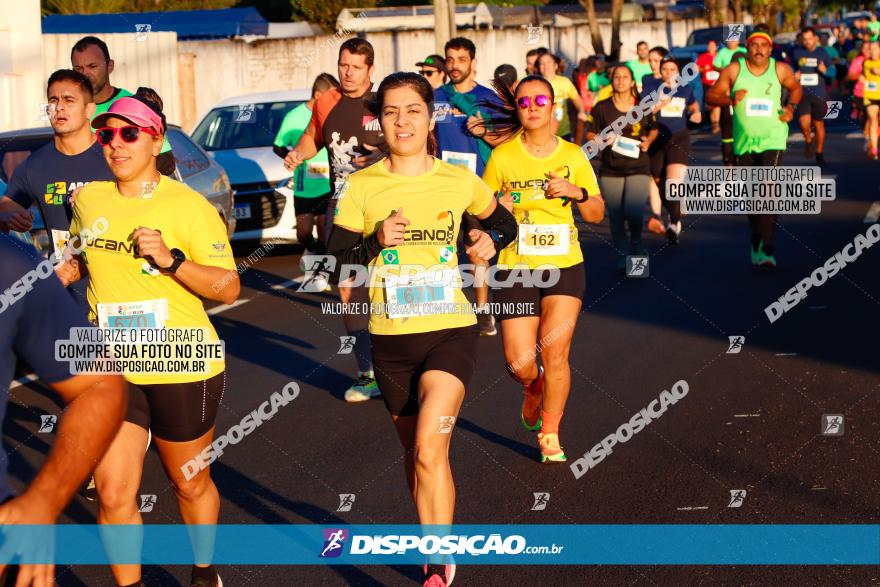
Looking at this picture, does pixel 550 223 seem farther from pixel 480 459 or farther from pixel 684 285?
pixel 684 285

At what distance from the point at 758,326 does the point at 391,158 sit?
5891mm

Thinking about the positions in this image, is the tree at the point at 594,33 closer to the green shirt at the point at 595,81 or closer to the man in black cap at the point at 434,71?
the green shirt at the point at 595,81

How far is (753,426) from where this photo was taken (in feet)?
26.2

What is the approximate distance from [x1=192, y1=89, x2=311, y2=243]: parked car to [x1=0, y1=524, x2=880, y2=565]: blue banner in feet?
31.3

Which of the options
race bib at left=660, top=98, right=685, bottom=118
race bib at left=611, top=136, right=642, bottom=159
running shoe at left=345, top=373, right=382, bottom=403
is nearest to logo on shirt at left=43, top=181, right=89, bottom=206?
running shoe at left=345, top=373, right=382, bottom=403

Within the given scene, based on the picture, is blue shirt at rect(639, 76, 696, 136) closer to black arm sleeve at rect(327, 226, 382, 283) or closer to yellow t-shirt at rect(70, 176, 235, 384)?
black arm sleeve at rect(327, 226, 382, 283)

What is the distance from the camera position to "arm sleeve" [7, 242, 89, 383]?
3.02 meters

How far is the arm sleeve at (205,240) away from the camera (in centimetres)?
521

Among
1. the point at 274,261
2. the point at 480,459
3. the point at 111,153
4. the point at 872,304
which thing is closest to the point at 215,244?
the point at 111,153

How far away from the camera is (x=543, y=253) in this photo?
24.3 feet

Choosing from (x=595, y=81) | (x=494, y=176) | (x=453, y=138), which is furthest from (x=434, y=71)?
(x=595, y=81)

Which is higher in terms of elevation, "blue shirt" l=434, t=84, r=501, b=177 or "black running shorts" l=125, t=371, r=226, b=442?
"blue shirt" l=434, t=84, r=501, b=177

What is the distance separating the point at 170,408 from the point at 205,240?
0.65m

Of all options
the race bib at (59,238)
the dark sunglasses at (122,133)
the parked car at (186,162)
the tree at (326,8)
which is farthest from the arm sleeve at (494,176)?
the tree at (326,8)
